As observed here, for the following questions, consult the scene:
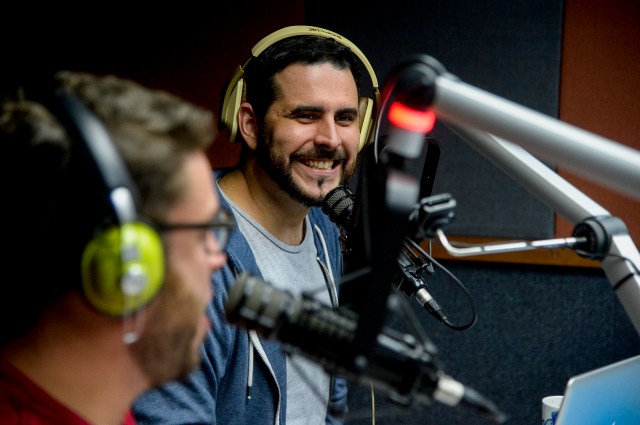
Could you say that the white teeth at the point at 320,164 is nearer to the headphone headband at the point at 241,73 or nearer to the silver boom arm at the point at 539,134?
the headphone headband at the point at 241,73

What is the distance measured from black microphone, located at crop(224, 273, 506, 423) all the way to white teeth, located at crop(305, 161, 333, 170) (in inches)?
38.2

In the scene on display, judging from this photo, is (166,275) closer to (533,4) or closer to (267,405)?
(267,405)

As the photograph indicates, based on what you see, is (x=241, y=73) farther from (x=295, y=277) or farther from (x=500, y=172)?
(x=500, y=172)

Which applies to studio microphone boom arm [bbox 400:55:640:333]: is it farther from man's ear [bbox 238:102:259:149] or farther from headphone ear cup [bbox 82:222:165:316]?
man's ear [bbox 238:102:259:149]

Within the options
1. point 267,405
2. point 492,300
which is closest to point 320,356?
point 267,405

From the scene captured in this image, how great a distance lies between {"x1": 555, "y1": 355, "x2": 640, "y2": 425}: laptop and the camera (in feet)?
3.09

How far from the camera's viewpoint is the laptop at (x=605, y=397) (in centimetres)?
94

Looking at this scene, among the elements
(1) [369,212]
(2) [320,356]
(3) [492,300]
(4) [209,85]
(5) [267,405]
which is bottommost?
(3) [492,300]

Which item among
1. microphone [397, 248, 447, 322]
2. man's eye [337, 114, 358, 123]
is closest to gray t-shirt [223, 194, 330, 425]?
man's eye [337, 114, 358, 123]

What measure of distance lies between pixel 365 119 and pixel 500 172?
92 centimetres

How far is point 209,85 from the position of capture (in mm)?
2701

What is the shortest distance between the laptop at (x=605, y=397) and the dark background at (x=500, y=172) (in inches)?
52.8

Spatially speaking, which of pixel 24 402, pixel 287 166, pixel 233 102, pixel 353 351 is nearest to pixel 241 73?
pixel 233 102

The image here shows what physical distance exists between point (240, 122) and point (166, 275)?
0.99m
